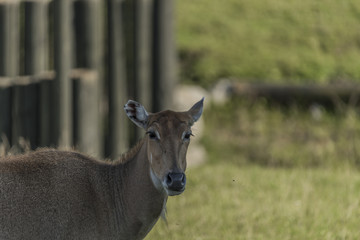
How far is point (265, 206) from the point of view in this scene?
34.9 feet

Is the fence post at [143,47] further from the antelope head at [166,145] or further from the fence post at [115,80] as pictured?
the antelope head at [166,145]

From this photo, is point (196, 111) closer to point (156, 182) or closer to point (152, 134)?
point (152, 134)

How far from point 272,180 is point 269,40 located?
1045cm

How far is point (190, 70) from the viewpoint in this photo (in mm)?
21375

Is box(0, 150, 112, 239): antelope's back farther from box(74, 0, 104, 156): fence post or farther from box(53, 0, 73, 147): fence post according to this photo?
box(74, 0, 104, 156): fence post

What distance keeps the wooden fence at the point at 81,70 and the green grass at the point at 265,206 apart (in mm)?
1918

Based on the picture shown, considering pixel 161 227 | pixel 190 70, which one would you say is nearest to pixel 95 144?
pixel 161 227

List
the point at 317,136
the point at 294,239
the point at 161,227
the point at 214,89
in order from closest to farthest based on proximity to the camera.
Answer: the point at 294,239 < the point at 161,227 < the point at 317,136 < the point at 214,89

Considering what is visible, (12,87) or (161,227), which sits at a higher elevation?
(12,87)

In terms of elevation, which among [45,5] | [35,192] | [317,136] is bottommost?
[317,136]

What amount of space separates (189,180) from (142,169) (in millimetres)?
5594

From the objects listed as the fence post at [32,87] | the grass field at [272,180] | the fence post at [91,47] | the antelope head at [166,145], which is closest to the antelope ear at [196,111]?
the antelope head at [166,145]

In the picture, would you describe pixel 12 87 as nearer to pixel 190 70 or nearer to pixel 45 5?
pixel 45 5

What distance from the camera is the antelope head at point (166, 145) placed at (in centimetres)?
682
